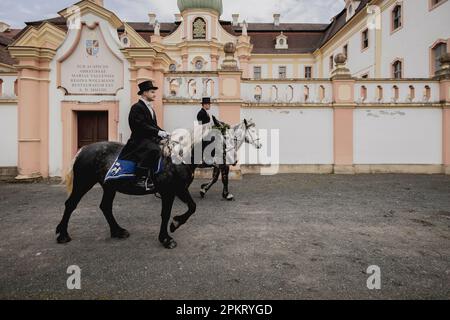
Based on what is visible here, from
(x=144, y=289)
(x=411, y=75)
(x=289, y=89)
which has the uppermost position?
(x=411, y=75)

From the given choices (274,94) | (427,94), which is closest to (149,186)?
(274,94)

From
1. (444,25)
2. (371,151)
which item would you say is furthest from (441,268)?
(444,25)

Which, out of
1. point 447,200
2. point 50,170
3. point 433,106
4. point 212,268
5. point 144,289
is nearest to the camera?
point 144,289

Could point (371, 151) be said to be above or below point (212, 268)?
above

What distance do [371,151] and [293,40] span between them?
32.4 m

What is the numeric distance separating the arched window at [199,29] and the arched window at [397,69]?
65.6ft

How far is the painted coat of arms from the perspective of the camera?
9.78 metres

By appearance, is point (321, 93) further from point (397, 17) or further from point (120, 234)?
point (397, 17)

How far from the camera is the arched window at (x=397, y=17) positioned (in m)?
19.4

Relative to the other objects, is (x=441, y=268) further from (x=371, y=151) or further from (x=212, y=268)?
(x=371, y=151)

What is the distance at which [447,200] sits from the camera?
22.0 feet

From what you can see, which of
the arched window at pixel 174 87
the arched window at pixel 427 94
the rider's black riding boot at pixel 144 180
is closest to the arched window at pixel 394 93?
the arched window at pixel 427 94

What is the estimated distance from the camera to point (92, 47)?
9781 mm

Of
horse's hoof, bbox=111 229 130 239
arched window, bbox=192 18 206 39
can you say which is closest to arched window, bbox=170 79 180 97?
horse's hoof, bbox=111 229 130 239
